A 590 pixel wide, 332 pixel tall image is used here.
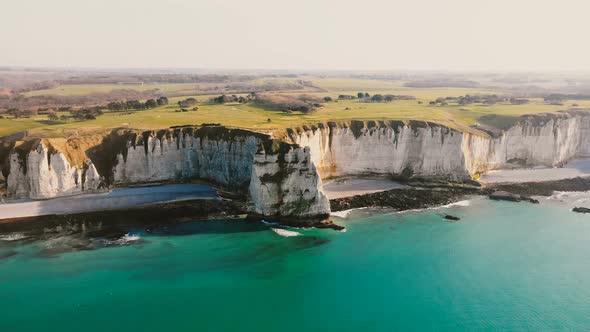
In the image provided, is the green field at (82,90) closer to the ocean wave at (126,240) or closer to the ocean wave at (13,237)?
the ocean wave at (13,237)

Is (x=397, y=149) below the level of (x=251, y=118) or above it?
below

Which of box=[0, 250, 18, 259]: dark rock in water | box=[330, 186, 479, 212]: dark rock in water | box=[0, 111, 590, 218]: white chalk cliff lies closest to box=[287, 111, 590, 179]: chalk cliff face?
box=[0, 111, 590, 218]: white chalk cliff

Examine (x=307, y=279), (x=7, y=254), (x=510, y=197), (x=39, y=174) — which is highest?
(x=39, y=174)

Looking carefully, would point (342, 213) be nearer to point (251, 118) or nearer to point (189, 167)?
point (189, 167)

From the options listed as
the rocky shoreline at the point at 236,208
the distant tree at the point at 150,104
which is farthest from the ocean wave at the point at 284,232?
the distant tree at the point at 150,104

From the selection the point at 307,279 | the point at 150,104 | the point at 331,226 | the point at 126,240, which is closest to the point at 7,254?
the point at 126,240

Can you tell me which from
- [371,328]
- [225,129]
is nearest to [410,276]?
[371,328]
